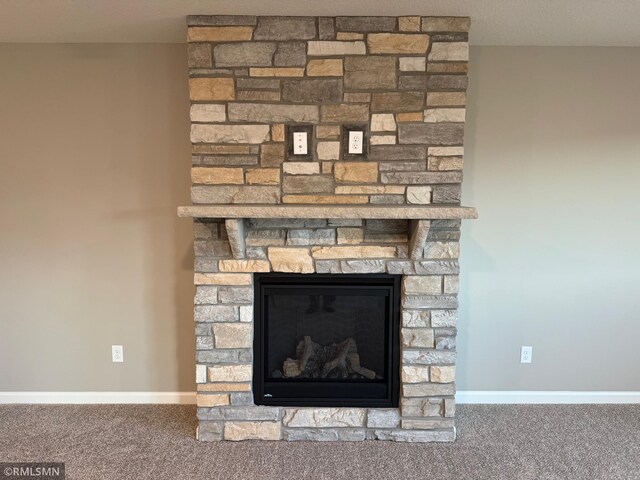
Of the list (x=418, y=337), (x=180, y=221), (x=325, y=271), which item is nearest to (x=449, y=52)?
(x=325, y=271)

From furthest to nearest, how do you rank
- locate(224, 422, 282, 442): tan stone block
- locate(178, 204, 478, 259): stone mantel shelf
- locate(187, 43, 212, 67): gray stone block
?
locate(224, 422, 282, 442): tan stone block → locate(187, 43, 212, 67): gray stone block → locate(178, 204, 478, 259): stone mantel shelf

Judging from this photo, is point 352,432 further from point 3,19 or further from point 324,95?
point 3,19

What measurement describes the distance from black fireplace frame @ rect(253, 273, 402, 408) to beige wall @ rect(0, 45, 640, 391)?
596 mm

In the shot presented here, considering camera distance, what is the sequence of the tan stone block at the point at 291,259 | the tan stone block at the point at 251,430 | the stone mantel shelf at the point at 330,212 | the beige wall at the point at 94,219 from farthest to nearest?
the beige wall at the point at 94,219 → the tan stone block at the point at 251,430 → the tan stone block at the point at 291,259 → the stone mantel shelf at the point at 330,212

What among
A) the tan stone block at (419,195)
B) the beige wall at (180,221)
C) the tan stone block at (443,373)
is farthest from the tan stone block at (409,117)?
the tan stone block at (443,373)

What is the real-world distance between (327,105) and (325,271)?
875mm

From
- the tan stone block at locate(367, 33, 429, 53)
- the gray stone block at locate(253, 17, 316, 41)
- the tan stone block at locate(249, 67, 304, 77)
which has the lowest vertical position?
the tan stone block at locate(249, 67, 304, 77)

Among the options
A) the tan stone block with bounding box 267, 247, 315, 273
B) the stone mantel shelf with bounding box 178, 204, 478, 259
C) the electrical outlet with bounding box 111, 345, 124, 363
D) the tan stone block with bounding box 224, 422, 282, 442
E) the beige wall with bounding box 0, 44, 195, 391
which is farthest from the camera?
the electrical outlet with bounding box 111, 345, 124, 363

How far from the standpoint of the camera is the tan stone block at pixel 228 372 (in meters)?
2.54

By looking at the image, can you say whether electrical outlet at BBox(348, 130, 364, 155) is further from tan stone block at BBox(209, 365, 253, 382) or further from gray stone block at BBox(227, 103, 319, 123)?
tan stone block at BBox(209, 365, 253, 382)

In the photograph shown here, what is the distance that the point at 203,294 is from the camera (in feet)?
8.17

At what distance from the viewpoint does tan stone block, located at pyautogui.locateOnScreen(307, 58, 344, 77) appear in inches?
92.7

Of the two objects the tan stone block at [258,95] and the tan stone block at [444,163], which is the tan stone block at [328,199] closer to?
the tan stone block at [444,163]

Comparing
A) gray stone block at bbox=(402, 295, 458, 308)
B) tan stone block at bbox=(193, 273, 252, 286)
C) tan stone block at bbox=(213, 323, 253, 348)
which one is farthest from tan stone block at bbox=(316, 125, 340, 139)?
tan stone block at bbox=(213, 323, 253, 348)
